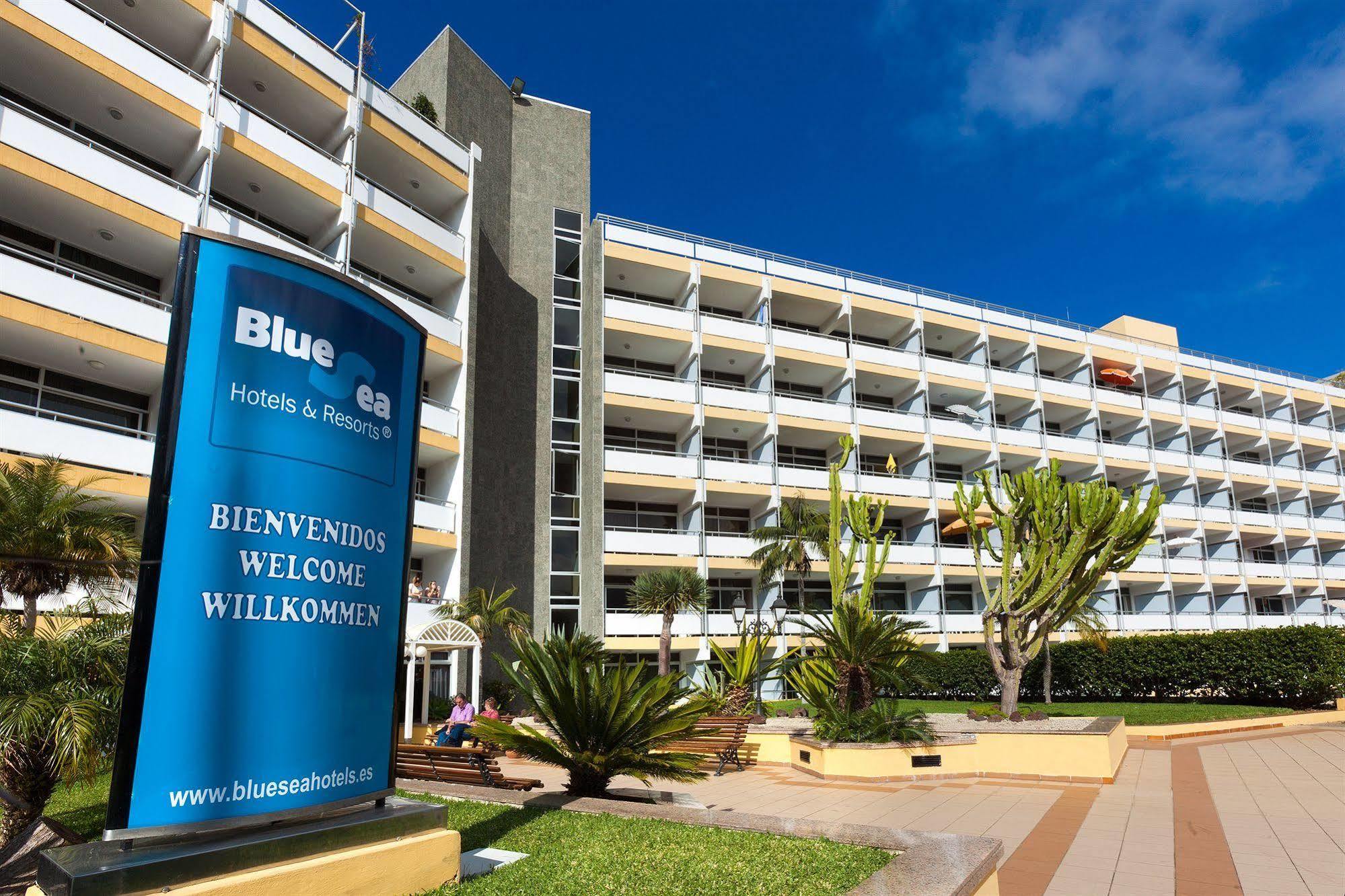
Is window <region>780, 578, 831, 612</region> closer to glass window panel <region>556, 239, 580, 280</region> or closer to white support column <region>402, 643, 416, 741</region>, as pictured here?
glass window panel <region>556, 239, 580, 280</region>

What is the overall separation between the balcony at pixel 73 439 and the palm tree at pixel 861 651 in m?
15.5

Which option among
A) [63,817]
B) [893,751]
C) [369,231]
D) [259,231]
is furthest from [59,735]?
[369,231]

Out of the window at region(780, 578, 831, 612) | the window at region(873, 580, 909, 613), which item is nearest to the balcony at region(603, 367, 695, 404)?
the window at region(780, 578, 831, 612)

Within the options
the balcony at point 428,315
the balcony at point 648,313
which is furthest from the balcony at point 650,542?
the balcony at point 428,315

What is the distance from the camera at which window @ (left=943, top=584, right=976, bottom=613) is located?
36.9 meters

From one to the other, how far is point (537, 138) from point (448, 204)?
7.38 m

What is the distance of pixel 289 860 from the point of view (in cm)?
475

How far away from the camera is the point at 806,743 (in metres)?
15.0

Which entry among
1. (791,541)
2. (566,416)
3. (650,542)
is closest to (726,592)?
(650,542)

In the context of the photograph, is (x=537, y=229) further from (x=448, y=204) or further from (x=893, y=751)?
(x=893, y=751)

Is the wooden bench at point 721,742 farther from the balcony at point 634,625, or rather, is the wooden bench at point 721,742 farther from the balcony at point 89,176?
the balcony at point 89,176

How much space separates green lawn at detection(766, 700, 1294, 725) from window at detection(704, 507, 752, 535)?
9.57 meters

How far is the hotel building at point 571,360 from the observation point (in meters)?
18.8

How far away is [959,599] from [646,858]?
33976 millimetres
